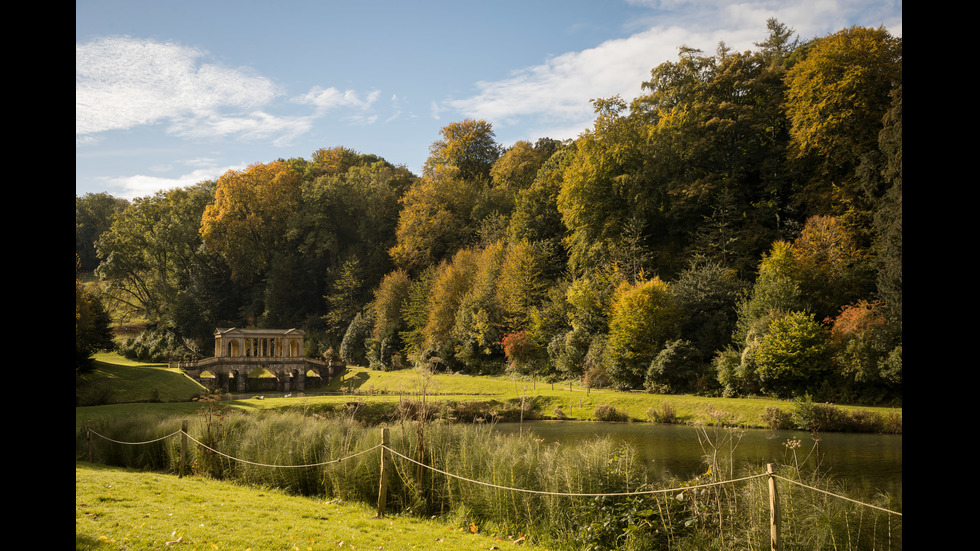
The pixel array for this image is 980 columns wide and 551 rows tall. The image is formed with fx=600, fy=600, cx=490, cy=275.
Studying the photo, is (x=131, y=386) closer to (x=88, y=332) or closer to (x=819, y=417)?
(x=88, y=332)

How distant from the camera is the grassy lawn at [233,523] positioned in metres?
7.13

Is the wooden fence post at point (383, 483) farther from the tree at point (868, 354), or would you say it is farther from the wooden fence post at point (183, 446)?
the tree at point (868, 354)

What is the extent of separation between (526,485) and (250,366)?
38.8 m

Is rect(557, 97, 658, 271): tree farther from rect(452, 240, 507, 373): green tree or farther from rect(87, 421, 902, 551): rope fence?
rect(87, 421, 902, 551): rope fence

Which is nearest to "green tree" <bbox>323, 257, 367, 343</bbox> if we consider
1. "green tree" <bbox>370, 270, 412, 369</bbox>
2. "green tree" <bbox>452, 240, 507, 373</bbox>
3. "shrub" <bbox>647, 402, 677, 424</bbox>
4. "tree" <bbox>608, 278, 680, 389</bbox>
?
"green tree" <bbox>370, 270, 412, 369</bbox>

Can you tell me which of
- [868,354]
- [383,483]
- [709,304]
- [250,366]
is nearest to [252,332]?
[250,366]

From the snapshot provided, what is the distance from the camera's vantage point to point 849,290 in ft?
88.7

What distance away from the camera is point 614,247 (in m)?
35.5

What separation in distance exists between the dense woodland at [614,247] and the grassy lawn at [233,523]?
42.6 feet

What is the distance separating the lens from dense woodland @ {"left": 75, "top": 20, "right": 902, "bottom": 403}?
26875 millimetres

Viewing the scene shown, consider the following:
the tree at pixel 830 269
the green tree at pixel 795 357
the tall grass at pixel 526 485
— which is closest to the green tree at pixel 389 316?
the green tree at pixel 795 357
